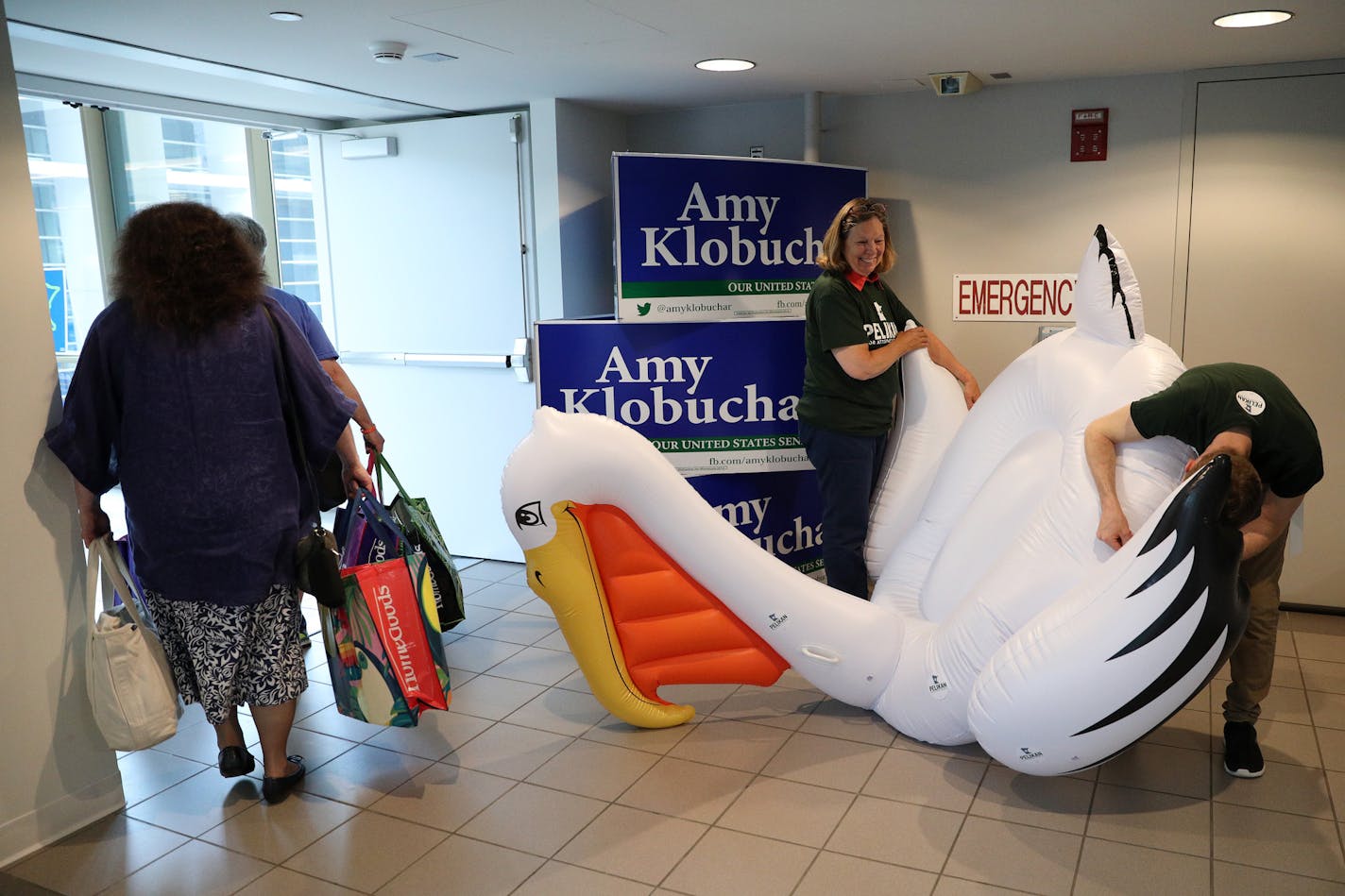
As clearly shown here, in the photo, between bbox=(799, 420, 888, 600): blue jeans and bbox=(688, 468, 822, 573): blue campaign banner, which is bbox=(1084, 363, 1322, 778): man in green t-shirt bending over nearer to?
bbox=(799, 420, 888, 600): blue jeans

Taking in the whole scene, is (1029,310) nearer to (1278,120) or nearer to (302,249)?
(1278,120)

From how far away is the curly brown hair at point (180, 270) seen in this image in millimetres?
2551

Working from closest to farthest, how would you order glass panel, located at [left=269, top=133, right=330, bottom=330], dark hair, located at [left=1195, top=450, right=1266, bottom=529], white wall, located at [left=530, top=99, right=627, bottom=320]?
dark hair, located at [left=1195, top=450, right=1266, bottom=529], white wall, located at [left=530, top=99, right=627, bottom=320], glass panel, located at [left=269, top=133, right=330, bottom=330]

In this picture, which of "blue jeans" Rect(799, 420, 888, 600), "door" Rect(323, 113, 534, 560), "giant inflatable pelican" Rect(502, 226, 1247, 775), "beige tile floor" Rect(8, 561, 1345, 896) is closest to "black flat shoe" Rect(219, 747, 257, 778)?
"beige tile floor" Rect(8, 561, 1345, 896)

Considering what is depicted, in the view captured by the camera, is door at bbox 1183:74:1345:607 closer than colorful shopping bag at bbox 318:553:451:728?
No

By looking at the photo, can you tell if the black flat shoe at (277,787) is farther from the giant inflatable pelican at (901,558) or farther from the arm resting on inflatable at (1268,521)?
the arm resting on inflatable at (1268,521)

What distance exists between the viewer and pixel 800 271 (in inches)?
167

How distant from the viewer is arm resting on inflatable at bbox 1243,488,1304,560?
8.57ft

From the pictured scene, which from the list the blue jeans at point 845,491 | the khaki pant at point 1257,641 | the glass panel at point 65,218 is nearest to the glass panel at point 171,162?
the glass panel at point 65,218

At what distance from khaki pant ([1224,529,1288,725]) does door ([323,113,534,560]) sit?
2986 millimetres

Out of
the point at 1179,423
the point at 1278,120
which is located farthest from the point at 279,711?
the point at 1278,120

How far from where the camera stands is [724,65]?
12.3 feet

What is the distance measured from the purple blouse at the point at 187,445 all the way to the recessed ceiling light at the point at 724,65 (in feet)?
6.00

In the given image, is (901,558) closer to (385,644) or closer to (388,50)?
(385,644)
